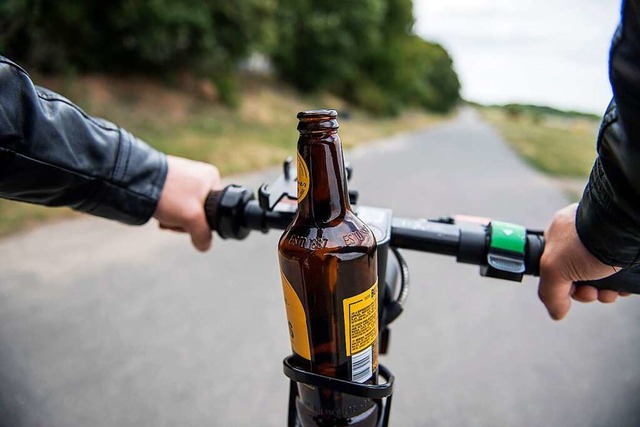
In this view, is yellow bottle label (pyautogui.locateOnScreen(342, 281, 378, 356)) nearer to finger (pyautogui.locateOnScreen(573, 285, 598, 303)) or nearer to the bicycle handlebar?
the bicycle handlebar

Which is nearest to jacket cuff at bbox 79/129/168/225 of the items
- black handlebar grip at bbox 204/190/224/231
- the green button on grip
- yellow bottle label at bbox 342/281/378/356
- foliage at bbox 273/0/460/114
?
black handlebar grip at bbox 204/190/224/231

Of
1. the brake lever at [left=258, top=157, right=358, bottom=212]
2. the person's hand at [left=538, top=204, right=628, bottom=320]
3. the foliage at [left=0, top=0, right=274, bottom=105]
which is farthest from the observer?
the foliage at [left=0, top=0, right=274, bottom=105]

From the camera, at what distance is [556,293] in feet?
3.25

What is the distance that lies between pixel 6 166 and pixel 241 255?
10.1 ft

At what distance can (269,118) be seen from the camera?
15.7 m

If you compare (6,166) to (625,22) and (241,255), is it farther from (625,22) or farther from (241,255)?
(241,255)

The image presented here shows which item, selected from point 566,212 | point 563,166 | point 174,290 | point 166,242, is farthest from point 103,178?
point 563,166

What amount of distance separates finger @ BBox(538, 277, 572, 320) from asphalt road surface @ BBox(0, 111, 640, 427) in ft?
4.88

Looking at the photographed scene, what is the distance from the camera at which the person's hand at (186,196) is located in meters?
1.25

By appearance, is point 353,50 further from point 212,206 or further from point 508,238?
point 508,238

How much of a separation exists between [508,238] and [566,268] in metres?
0.13

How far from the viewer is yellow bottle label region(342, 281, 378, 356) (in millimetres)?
770

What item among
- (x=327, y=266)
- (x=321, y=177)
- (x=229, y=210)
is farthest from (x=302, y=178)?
(x=229, y=210)

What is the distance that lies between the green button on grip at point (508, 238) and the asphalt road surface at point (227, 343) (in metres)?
1.59
